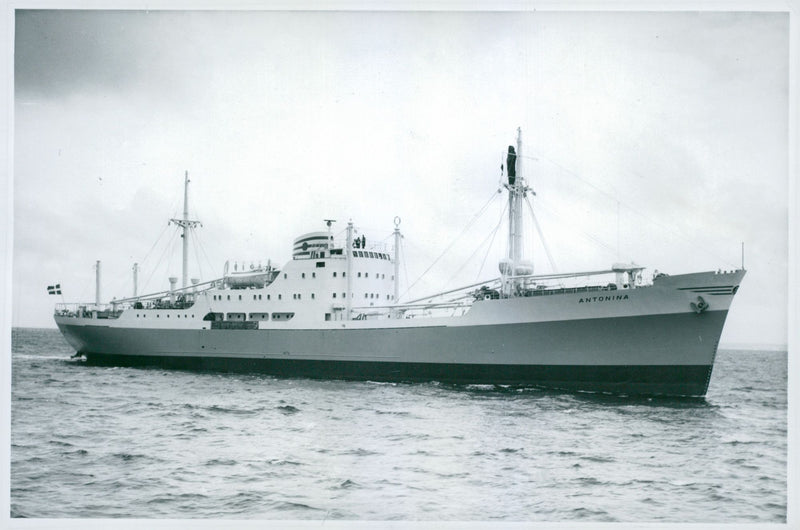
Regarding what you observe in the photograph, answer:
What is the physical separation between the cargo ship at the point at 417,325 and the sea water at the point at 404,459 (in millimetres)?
1035

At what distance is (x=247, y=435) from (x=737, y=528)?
7.16m

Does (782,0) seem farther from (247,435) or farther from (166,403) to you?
(166,403)

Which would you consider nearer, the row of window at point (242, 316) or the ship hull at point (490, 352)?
the ship hull at point (490, 352)

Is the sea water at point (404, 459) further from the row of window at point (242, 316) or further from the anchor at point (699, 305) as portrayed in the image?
the row of window at point (242, 316)

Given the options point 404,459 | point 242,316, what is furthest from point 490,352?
point 242,316

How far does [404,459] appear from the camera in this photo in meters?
9.45

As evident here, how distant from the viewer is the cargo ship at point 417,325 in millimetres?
13164

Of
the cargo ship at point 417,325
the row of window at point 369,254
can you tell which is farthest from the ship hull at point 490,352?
the row of window at point 369,254

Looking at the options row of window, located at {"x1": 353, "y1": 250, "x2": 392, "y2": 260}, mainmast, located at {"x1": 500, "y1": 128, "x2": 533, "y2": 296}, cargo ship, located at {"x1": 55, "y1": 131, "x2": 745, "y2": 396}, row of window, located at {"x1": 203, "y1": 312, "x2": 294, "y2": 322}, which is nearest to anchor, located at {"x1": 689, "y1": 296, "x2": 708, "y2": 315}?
cargo ship, located at {"x1": 55, "y1": 131, "x2": 745, "y2": 396}

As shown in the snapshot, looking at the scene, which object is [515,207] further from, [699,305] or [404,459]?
[404,459]

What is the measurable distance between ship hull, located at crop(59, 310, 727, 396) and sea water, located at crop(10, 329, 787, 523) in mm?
731

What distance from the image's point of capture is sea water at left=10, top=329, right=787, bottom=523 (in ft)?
26.7

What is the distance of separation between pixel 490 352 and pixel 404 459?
5.76m

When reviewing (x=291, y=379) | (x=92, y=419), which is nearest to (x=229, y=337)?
(x=291, y=379)
